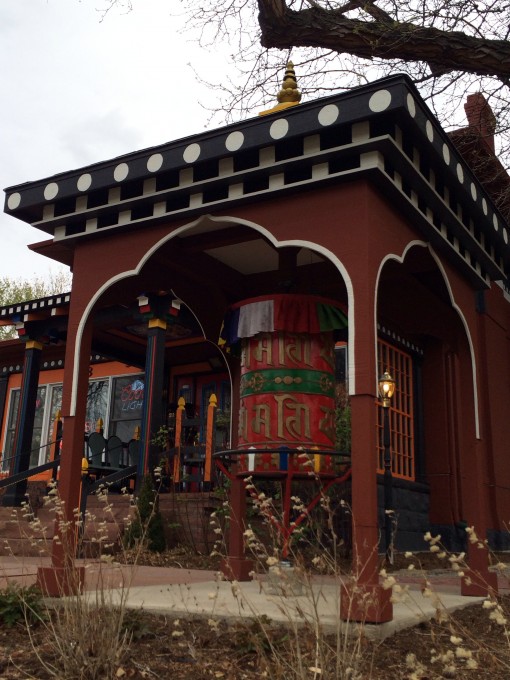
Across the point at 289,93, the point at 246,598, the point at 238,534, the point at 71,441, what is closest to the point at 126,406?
the point at 238,534

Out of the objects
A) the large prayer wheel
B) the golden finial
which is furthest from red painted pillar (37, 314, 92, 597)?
the golden finial

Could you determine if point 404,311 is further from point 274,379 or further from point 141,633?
point 141,633

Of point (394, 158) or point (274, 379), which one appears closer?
point (394, 158)

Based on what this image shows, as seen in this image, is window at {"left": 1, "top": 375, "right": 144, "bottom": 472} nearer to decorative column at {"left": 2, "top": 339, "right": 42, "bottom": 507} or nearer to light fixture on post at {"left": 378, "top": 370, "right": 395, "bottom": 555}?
decorative column at {"left": 2, "top": 339, "right": 42, "bottom": 507}

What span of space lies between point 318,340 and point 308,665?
9.63ft

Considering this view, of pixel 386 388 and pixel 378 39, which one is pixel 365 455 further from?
pixel 378 39

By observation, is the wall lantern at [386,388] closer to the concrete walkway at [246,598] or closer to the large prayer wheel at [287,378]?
the concrete walkway at [246,598]

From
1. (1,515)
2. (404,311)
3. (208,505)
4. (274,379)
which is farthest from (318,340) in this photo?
(1,515)

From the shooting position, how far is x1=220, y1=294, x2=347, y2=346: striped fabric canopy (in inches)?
219

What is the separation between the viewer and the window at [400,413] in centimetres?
1204

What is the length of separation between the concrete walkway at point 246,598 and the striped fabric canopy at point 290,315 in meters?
1.88

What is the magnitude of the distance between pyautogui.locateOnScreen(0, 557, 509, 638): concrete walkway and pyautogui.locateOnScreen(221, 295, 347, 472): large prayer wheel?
38.9 inches

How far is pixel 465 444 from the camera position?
253 inches

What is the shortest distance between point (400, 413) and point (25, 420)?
701 cm
